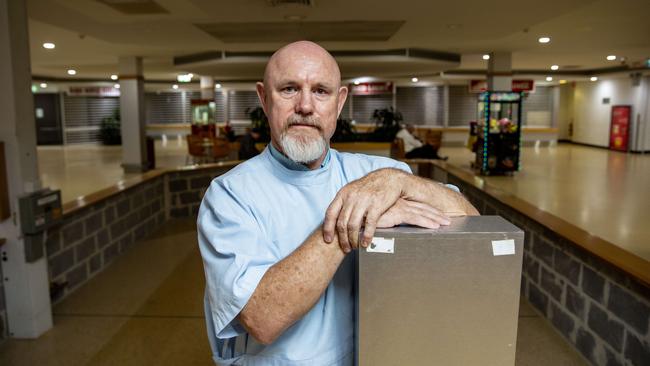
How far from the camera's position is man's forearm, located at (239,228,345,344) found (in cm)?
105

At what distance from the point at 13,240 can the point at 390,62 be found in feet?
31.0

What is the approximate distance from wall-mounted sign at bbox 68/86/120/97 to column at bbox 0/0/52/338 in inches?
854

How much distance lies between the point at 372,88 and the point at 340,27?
13962mm

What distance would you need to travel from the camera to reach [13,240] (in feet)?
10.8

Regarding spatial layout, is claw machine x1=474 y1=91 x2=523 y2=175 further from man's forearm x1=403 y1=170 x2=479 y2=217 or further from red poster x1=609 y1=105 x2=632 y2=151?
man's forearm x1=403 y1=170 x2=479 y2=217

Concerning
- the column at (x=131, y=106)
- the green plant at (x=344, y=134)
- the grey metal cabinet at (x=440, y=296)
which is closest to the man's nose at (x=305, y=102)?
the grey metal cabinet at (x=440, y=296)

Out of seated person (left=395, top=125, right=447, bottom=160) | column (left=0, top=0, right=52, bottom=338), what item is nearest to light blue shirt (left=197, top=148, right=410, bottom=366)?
column (left=0, top=0, right=52, bottom=338)

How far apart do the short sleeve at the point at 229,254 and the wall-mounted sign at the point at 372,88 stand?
20550 millimetres

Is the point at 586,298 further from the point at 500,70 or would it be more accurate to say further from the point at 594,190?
the point at 500,70

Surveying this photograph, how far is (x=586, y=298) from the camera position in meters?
3.08

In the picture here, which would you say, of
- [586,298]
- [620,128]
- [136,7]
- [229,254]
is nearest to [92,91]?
[136,7]

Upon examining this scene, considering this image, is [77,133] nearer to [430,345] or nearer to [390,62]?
[390,62]

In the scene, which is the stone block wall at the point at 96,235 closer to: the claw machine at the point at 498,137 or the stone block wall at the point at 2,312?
the stone block wall at the point at 2,312

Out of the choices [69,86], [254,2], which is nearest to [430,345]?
[254,2]
